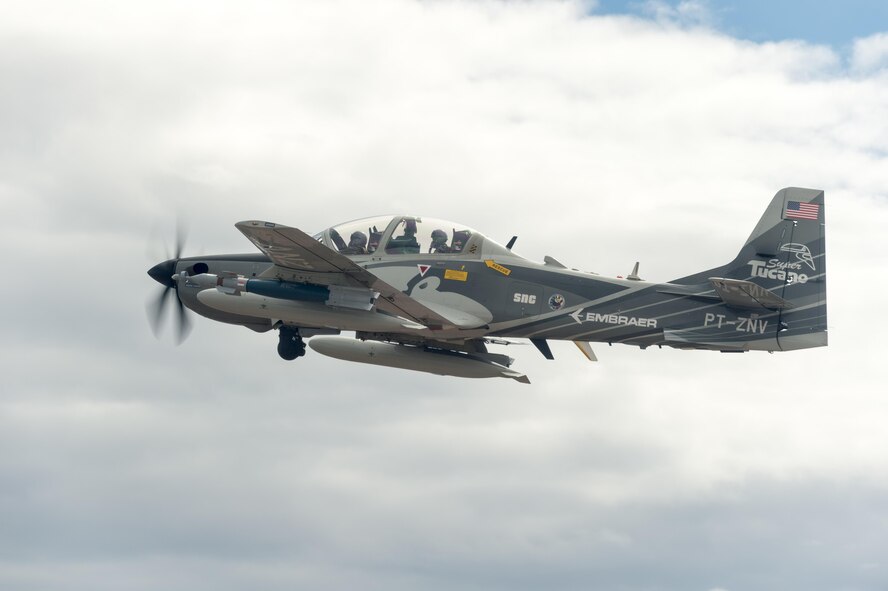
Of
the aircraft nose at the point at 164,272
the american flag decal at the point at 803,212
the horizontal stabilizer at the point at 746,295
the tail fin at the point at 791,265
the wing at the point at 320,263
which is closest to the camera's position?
the wing at the point at 320,263

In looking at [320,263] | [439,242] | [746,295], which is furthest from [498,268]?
[746,295]

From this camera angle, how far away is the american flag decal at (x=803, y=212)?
84.7 ft

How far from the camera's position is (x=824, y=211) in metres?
25.9

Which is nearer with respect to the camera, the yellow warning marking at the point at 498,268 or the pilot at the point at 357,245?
the yellow warning marking at the point at 498,268

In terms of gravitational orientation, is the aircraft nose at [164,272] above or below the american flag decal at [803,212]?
below

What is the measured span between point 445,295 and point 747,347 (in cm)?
620

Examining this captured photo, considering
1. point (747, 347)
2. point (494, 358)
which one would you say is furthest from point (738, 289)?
point (494, 358)

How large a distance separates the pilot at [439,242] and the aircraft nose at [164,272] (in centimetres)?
605

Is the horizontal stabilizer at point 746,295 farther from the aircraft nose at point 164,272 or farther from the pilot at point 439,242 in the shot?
the aircraft nose at point 164,272

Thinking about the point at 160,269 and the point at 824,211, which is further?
the point at 160,269

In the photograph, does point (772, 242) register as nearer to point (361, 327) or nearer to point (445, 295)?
point (445, 295)

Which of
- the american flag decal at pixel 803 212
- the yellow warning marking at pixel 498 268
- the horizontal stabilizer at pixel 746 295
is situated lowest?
the horizontal stabilizer at pixel 746 295

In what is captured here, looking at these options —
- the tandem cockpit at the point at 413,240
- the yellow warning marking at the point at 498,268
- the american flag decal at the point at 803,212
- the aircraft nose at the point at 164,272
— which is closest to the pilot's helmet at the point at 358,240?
the tandem cockpit at the point at 413,240

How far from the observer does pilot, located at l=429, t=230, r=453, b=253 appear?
26547mm
